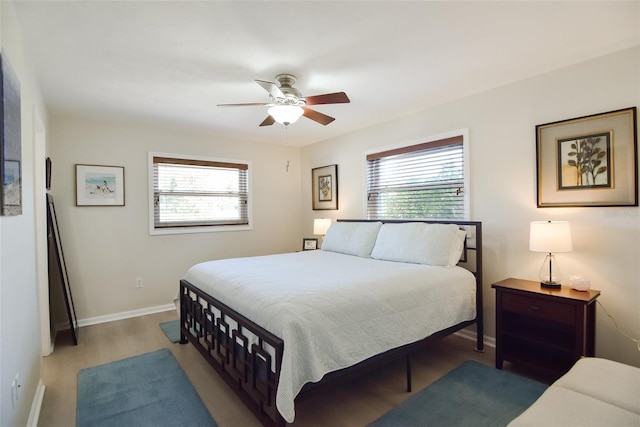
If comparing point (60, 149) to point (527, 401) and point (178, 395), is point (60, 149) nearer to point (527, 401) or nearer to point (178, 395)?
point (178, 395)

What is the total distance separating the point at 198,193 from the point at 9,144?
318cm

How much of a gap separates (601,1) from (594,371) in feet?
6.55

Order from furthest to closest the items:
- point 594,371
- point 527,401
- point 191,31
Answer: point 527,401, point 191,31, point 594,371

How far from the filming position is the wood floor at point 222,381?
2.10m

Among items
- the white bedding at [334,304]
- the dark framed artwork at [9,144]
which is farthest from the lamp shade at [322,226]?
the dark framed artwork at [9,144]

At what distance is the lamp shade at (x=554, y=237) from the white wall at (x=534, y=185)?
11.7 inches

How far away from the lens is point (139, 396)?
7.61 feet

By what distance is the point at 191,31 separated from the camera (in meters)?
2.05

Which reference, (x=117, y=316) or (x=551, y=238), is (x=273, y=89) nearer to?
(x=551, y=238)

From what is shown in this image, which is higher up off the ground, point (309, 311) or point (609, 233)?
point (609, 233)

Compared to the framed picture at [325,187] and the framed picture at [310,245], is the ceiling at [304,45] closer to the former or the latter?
the framed picture at [325,187]

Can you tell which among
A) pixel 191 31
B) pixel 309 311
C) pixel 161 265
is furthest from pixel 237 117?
pixel 309 311

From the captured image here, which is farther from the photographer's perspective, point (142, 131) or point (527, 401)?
point (142, 131)

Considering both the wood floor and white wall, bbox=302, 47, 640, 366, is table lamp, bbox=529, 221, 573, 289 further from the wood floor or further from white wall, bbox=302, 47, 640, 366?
the wood floor
